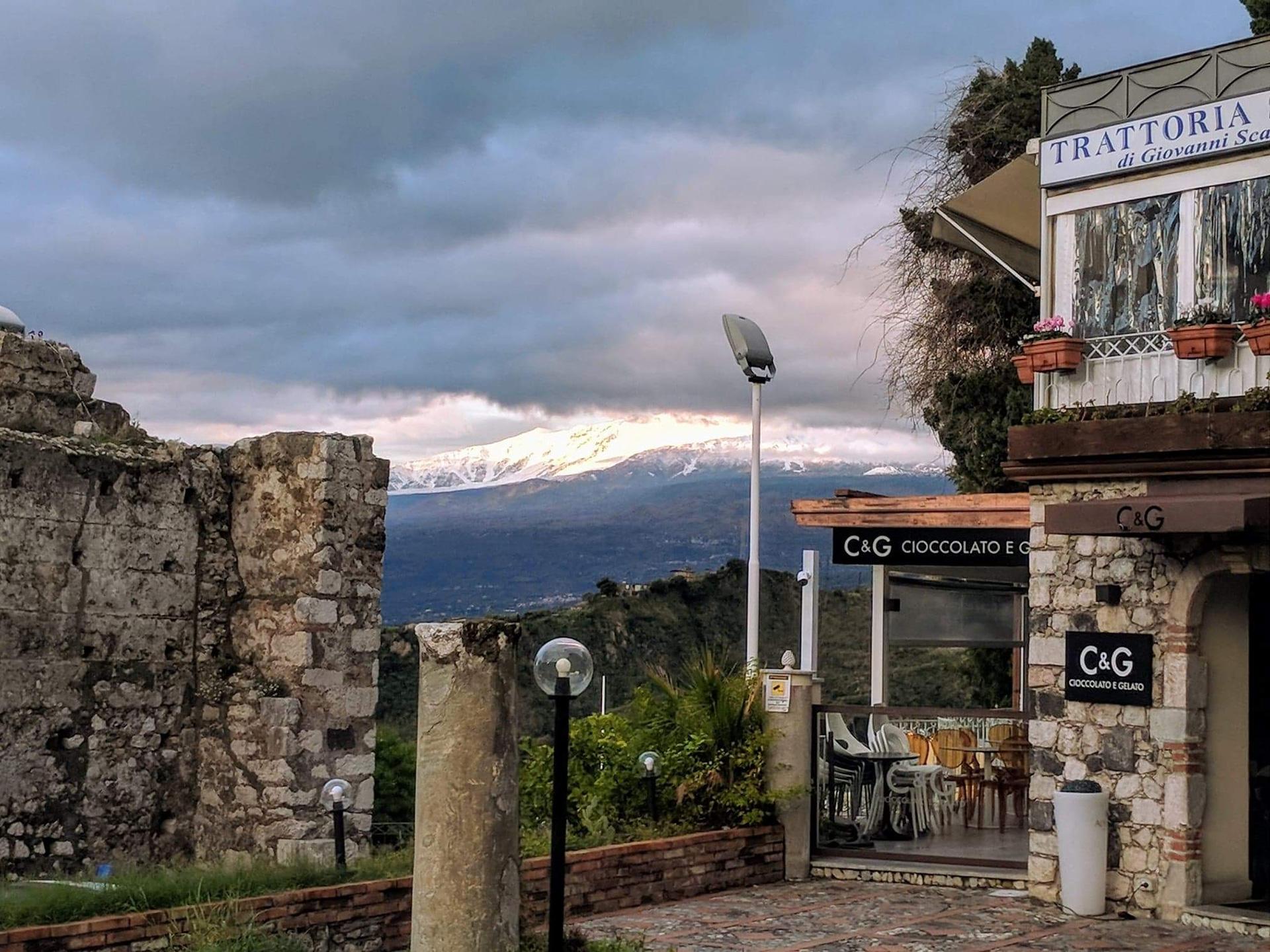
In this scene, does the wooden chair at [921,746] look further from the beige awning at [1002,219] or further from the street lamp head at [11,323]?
the street lamp head at [11,323]

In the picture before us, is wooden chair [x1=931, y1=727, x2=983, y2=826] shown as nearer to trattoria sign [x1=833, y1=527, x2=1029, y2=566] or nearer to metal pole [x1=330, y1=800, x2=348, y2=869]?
trattoria sign [x1=833, y1=527, x2=1029, y2=566]

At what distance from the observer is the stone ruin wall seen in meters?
11.4

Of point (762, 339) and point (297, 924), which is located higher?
point (762, 339)

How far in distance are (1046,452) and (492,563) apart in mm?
181854

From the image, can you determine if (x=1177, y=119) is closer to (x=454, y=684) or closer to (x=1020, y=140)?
(x=454, y=684)

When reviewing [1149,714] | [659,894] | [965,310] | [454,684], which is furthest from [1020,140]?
[454,684]

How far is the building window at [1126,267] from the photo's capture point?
11961 mm

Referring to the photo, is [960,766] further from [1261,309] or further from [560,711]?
[560,711]

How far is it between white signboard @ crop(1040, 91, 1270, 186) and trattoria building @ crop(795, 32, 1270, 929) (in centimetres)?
1

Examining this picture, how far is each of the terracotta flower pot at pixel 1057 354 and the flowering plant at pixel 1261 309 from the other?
4.67ft

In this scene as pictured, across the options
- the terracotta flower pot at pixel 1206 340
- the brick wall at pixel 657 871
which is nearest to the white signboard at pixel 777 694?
the brick wall at pixel 657 871

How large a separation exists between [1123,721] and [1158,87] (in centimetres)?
493

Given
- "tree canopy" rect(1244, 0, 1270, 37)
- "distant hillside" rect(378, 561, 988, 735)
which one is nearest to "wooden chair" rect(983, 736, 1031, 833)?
"tree canopy" rect(1244, 0, 1270, 37)

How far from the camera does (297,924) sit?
9.02m
